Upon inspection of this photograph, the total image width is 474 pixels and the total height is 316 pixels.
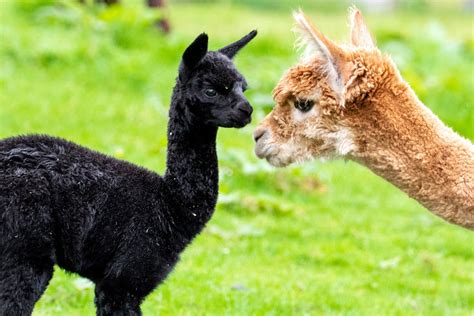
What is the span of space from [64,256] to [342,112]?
1.67 metres

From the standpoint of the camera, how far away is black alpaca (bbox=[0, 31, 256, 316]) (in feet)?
15.5

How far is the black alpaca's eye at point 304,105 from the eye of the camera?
17.3ft

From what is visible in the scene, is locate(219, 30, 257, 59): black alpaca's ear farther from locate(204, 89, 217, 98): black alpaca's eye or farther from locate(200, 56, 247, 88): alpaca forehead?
locate(204, 89, 217, 98): black alpaca's eye

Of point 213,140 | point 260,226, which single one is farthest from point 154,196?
point 260,226

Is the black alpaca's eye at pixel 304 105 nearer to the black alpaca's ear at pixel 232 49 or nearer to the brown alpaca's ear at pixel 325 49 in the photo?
the brown alpaca's ear at pixel 325 49

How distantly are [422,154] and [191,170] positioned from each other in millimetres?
1255

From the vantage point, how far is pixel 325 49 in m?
5.01

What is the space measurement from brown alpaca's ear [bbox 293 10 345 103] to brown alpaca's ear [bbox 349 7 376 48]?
39cm

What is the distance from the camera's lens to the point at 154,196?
5.23 metres

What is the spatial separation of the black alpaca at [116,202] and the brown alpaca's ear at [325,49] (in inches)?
16.9

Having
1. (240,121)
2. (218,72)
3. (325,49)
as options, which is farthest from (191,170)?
(325,49)

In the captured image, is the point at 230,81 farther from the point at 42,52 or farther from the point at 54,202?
the point at 42,52

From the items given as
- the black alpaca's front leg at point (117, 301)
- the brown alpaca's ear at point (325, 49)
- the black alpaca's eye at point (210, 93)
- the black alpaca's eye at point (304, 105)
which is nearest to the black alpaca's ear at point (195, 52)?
the black alpaca's eye at point (210, 93)

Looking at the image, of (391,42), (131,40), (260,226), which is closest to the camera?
(260,226)
